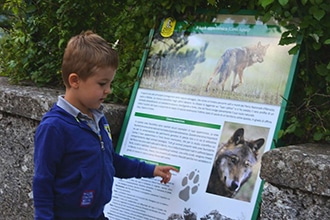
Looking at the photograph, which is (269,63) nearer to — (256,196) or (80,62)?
(256,196)

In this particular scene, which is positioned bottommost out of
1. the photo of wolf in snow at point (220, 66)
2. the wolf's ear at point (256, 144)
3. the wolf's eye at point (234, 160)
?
the wolf's eye at point (234, 160)

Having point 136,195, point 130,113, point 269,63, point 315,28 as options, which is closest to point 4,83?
point 130,113

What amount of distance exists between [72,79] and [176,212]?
91cm

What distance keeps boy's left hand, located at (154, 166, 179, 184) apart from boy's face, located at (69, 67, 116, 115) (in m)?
0.57

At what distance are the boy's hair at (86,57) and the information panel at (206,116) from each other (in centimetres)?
71

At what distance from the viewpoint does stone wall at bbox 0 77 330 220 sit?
2217mm

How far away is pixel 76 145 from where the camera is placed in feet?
7.54

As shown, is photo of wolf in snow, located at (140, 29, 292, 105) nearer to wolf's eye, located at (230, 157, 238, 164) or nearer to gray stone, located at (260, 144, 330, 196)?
wolf's eye, located at (230, 157, 238, 164)

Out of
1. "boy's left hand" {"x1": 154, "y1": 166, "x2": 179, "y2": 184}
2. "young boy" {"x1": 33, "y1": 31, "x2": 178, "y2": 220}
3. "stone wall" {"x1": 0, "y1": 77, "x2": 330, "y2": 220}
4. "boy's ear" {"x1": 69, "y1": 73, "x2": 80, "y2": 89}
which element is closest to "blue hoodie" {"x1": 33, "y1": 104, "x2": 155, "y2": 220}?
"young boy" {"x1": 33, "y1": 31, "x2": 178, "y2": 220}

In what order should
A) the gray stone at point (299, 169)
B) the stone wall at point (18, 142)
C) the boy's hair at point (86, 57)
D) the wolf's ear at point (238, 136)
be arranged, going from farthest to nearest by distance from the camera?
1. the stone wall at point (18, 142)
2. the wolf's ear at point (238, 136)
3. the boy's hair at point (86, 57)
4. the gray stone at point (299, 169)

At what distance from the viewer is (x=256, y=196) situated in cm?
254

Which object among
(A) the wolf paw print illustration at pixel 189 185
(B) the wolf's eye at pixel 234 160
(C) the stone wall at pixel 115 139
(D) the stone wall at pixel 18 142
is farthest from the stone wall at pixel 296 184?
(D) the stone wall at pixel 18 142

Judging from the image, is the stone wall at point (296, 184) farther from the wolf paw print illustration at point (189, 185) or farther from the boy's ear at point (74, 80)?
the boy's ear at point (74, 80)

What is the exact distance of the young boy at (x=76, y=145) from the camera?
7.37ft
